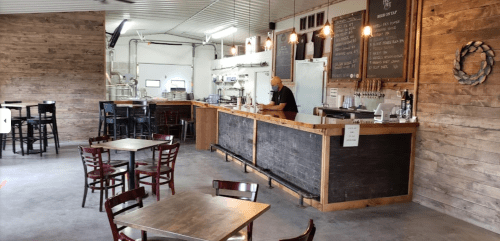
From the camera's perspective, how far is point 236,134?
290 inches

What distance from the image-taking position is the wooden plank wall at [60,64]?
363 inches

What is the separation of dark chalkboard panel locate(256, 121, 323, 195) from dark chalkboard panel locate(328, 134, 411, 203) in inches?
8.4

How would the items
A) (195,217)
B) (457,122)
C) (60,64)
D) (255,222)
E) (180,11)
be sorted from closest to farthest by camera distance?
(195,217)
(255,222)
(457,122)
(60,64)
(180,11)

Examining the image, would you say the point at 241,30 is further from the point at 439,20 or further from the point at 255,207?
the point at 255,207

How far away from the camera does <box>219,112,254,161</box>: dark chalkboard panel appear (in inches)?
267

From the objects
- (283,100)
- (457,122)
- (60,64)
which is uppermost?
(60,64)

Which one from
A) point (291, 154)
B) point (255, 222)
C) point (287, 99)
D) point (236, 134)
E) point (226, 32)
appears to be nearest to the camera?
point (255, 222)

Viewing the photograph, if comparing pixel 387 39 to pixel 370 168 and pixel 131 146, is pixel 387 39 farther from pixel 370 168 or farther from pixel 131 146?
pixel 131 146

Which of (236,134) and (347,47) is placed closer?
(236,134)

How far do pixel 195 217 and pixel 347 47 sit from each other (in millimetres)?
6390

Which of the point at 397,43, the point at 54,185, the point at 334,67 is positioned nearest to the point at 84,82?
the point at 54,185

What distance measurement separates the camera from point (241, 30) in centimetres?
1288

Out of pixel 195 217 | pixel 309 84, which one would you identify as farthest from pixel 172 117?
pixel 195 217

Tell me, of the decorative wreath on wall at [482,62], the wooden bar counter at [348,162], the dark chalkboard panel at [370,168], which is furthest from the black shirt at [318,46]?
the decorative wreath on wall at [482,62]
